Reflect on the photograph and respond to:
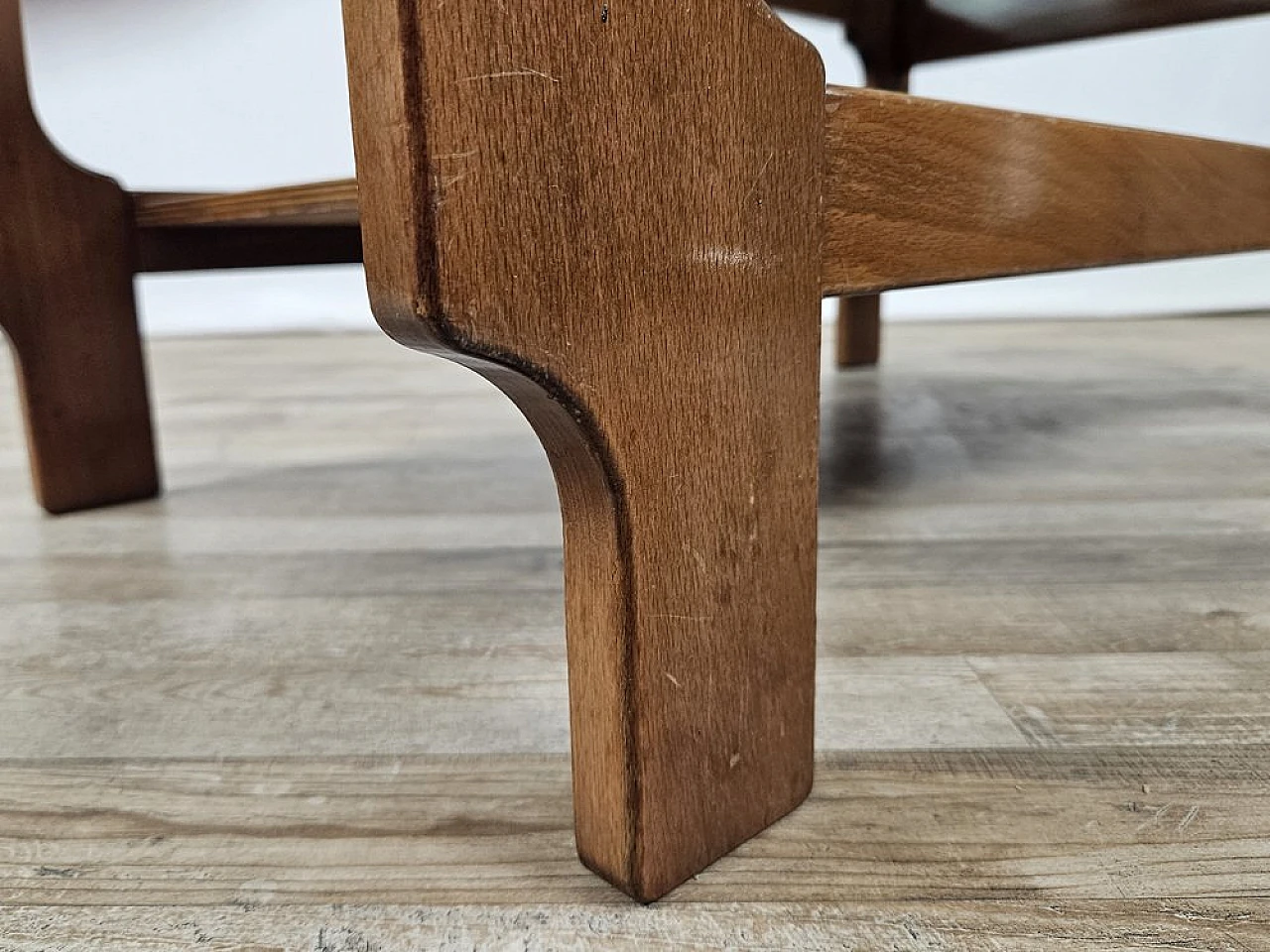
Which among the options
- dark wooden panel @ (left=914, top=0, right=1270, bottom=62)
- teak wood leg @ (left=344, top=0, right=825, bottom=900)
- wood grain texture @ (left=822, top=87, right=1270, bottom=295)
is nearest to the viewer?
teak wood leg @ (left=344, top=0, right=825, bottom=900)

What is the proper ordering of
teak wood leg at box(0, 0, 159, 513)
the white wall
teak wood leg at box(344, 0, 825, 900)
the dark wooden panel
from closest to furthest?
teak wood leg at box(344, 0, 825, 900), teak wood leg at box(0, 0, 159, 513), the dark wooden panel, the white wall

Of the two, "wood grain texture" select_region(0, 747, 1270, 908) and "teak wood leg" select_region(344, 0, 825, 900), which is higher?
"teak wood leg" select_region(344, 0, 825, 900)

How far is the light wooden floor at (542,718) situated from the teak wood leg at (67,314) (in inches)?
1.9

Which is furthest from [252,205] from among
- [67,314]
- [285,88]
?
[285,88]

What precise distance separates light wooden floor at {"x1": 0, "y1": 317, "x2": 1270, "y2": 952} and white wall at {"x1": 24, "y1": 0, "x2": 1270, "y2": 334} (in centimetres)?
144

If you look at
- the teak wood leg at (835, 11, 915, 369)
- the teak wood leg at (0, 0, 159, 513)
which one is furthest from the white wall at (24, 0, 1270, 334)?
the teak wood leg at (0, 0, 159, 513)

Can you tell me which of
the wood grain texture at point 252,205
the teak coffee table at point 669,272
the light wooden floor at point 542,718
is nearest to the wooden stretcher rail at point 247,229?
the wood grain texture at point 252,205

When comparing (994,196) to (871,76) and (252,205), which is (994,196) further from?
(871,76)

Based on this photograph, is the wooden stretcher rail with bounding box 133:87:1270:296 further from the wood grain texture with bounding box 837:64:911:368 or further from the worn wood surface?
the wood grain texture with bounding box 837:64:911:368

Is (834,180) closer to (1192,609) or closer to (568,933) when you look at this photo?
(568,933)

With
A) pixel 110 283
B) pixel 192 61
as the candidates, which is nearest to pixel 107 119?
pixel 192 61

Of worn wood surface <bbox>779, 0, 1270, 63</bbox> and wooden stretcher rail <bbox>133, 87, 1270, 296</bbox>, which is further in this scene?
worn wood surface <bbox>779, 0, 1270, 63</bbox>

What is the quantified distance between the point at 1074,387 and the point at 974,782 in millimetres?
1095

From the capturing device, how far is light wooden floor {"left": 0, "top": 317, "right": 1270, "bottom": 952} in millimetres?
367
